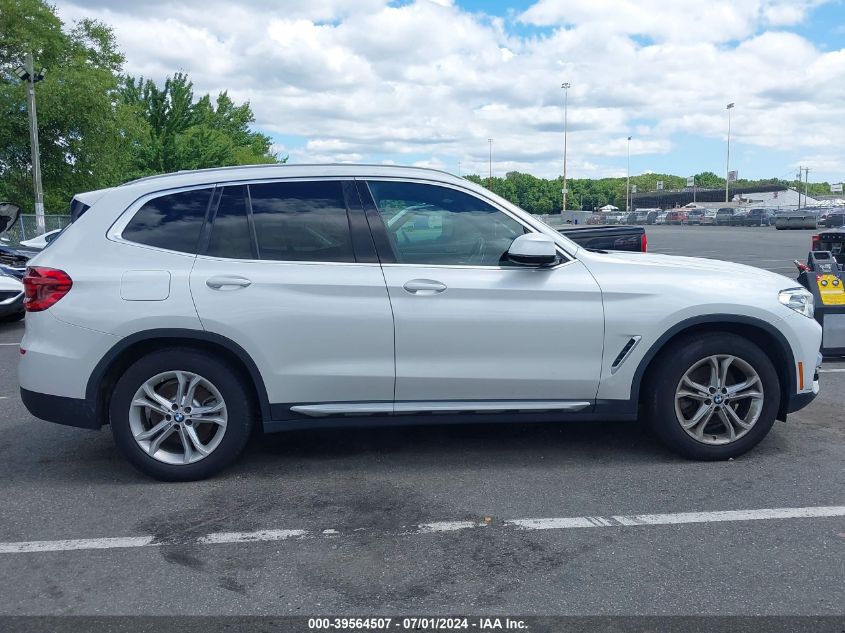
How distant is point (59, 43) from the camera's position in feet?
133

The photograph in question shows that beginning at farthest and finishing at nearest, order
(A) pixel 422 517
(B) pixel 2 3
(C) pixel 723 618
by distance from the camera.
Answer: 1. (B) pixel 2 3
2. (A) pixel 422 517
3. (C) pixel 723 618

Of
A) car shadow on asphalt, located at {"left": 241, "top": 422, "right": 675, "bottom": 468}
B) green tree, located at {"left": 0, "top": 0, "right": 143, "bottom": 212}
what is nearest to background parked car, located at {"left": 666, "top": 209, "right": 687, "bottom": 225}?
green tree, located at {"left": 0, "top": 0, "right": 143, "bottom": 212}

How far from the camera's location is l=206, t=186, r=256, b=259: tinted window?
15.8 ft

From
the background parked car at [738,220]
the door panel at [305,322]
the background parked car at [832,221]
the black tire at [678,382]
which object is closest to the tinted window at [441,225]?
the door panel at [305,322]

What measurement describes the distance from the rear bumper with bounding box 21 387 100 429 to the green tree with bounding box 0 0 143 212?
1412 inches

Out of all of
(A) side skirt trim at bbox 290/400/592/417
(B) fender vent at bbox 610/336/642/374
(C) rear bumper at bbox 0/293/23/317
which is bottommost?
(C) rear bumper at bbox 0/293/23/317

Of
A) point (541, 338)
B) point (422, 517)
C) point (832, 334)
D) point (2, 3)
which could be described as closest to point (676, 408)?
point (541, 338)

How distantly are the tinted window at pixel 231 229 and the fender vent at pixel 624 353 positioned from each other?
86.3 inches

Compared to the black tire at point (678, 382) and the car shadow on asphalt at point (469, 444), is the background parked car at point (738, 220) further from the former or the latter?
the black tire at point (678, 382)

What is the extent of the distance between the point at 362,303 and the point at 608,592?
2.09 m

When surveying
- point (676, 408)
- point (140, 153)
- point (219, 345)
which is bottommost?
point (676, 408)

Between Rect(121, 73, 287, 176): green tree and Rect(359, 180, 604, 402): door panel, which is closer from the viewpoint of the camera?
Rect(359, 180, 604, 402): door panel

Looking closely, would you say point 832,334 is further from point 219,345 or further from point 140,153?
point 140,153

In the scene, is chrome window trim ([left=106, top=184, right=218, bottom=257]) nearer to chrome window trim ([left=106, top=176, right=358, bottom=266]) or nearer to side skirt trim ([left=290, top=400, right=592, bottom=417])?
chrome window trim ([left=106, top=176, right=358, bottom=266])
